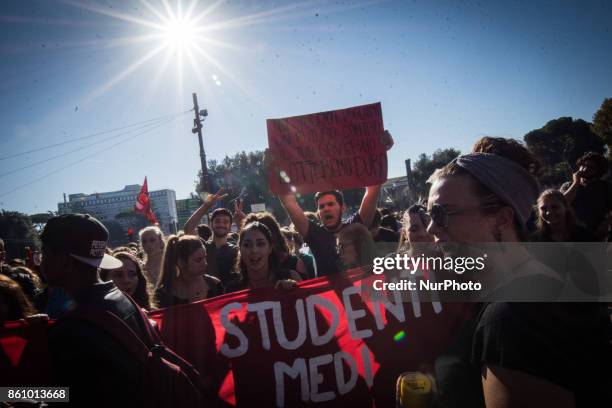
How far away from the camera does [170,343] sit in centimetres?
269

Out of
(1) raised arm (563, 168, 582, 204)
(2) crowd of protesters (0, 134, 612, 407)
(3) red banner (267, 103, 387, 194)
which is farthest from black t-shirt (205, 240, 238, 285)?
(1) raised arm (563, 168, 582, 204)

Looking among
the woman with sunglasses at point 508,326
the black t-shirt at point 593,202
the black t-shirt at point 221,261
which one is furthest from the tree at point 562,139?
the woman with sunglasses at point 508,326

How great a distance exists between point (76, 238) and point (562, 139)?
63433 millimetres

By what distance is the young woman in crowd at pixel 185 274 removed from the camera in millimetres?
3566

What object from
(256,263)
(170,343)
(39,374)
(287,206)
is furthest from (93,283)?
(287,206)

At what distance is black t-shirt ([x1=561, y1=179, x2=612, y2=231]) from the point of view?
200 inches

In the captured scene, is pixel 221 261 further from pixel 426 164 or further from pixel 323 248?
pixel 426 164

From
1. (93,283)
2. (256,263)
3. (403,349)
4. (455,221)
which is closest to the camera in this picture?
(455,221)

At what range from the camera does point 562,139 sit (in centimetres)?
5153

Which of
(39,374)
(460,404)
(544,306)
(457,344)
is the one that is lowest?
(39,374)

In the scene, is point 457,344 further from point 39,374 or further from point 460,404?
point 39,374

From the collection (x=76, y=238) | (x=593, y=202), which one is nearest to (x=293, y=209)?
(x=76, y=238)

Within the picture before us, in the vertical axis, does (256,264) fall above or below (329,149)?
below

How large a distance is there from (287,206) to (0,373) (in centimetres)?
255
